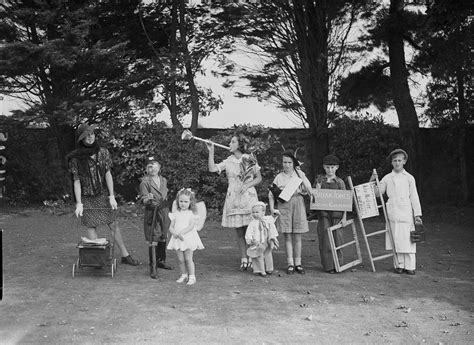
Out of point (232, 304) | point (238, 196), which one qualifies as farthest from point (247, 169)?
point (232, 304)

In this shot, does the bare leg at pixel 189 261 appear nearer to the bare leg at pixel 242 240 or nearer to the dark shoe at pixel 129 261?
the bare leg at pixel 242 240

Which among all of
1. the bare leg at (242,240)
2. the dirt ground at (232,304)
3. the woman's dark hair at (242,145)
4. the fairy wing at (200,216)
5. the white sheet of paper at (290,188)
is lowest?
the dirt ground at (232,304)

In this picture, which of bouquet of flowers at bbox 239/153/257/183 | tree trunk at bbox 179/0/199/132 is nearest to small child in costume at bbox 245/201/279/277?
bouquet of flowers at bbox 239/153/257/183

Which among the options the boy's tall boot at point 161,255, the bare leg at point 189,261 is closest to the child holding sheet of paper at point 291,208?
the bare leg at point 189,261

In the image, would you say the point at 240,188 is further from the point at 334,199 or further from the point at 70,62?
the point at 70,62

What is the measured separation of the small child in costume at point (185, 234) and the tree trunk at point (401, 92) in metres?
8.05

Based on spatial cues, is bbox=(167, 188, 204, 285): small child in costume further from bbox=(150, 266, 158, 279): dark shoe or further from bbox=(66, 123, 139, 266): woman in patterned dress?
bbox=(66, 123, 139, 266): woman in patterned dress

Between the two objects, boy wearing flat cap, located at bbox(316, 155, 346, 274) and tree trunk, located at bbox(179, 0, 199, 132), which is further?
tree trunk, located at bbox(179, 0, 199, 132)

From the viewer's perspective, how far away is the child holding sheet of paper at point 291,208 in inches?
306

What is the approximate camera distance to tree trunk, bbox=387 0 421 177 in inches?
556

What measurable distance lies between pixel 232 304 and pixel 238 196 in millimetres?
1960

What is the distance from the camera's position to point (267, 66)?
1489 cm

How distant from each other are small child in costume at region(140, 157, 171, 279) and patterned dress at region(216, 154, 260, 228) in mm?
774

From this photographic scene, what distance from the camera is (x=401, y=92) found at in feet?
47.8
